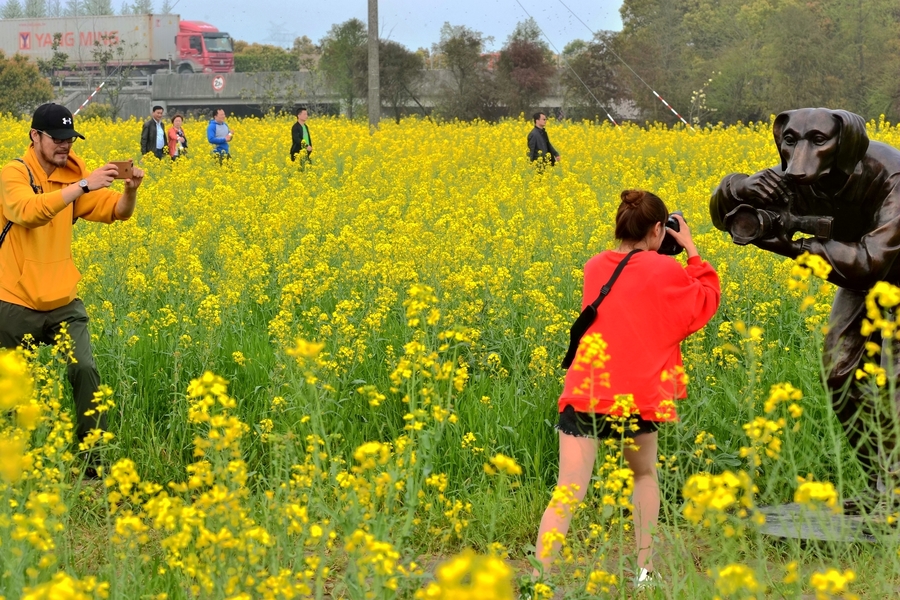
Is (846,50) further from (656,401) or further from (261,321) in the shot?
(656,401)

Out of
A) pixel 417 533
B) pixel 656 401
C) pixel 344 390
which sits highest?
pixel 656 401

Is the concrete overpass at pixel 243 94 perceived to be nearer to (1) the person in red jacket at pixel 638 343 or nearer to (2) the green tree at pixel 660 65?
(2) the green tree at pixel 660 65

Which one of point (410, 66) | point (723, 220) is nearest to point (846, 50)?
point (410, 66)

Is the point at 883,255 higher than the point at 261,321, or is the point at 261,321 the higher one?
the point at 883,255

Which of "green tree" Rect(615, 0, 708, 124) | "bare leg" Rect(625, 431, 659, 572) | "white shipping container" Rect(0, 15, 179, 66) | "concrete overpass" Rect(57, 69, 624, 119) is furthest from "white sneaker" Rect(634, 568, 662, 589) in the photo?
"white shipping container" Rect(0, 15, 179, 66)

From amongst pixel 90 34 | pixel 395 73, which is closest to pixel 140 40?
pixel 90 34

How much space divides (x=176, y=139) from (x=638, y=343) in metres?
14.4

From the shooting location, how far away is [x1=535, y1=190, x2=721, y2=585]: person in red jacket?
13.1 feet

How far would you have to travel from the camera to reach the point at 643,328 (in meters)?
4.02

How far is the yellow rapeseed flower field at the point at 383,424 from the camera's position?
3025 mm

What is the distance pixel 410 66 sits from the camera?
34938 mm

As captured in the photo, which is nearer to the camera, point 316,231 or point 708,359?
point 708,359

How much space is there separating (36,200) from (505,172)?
1102cm

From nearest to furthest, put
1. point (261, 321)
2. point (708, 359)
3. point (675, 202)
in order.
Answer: point (708, 359) → point (261, 321) → point (675, 202)
